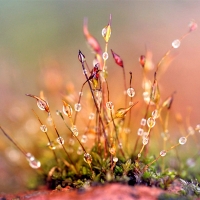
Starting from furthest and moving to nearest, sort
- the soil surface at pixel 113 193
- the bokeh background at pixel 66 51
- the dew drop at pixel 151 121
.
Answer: the bokeh background at pixel 66 51 → the dew drop at pixel 151 121 → the soil surface at pixel 113 193

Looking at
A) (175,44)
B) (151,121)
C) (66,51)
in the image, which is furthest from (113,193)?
(66,51)

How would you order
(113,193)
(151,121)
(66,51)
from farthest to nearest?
(66,51), (151,121), (113,193)

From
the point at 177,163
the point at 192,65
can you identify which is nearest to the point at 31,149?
the point at 177,163

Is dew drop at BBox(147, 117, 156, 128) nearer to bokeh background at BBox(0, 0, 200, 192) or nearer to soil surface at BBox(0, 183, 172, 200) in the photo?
soil surface at BBox(0, 183, 172, 200)

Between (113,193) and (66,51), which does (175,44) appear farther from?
(66,51)

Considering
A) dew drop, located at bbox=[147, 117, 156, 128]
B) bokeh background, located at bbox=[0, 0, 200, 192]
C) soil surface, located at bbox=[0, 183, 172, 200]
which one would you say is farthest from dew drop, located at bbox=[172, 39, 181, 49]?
bokeh background, located at bbox=[0, 0, 200, 192]

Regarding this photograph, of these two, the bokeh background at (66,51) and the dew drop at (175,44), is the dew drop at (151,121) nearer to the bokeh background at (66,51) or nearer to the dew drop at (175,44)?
the dew drop at (175,44)

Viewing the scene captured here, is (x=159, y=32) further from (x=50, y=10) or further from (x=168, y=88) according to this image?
(x=50, y=10)

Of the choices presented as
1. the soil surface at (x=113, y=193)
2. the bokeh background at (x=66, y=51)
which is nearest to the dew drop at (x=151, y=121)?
the soil surface at (x=113, y=193)
